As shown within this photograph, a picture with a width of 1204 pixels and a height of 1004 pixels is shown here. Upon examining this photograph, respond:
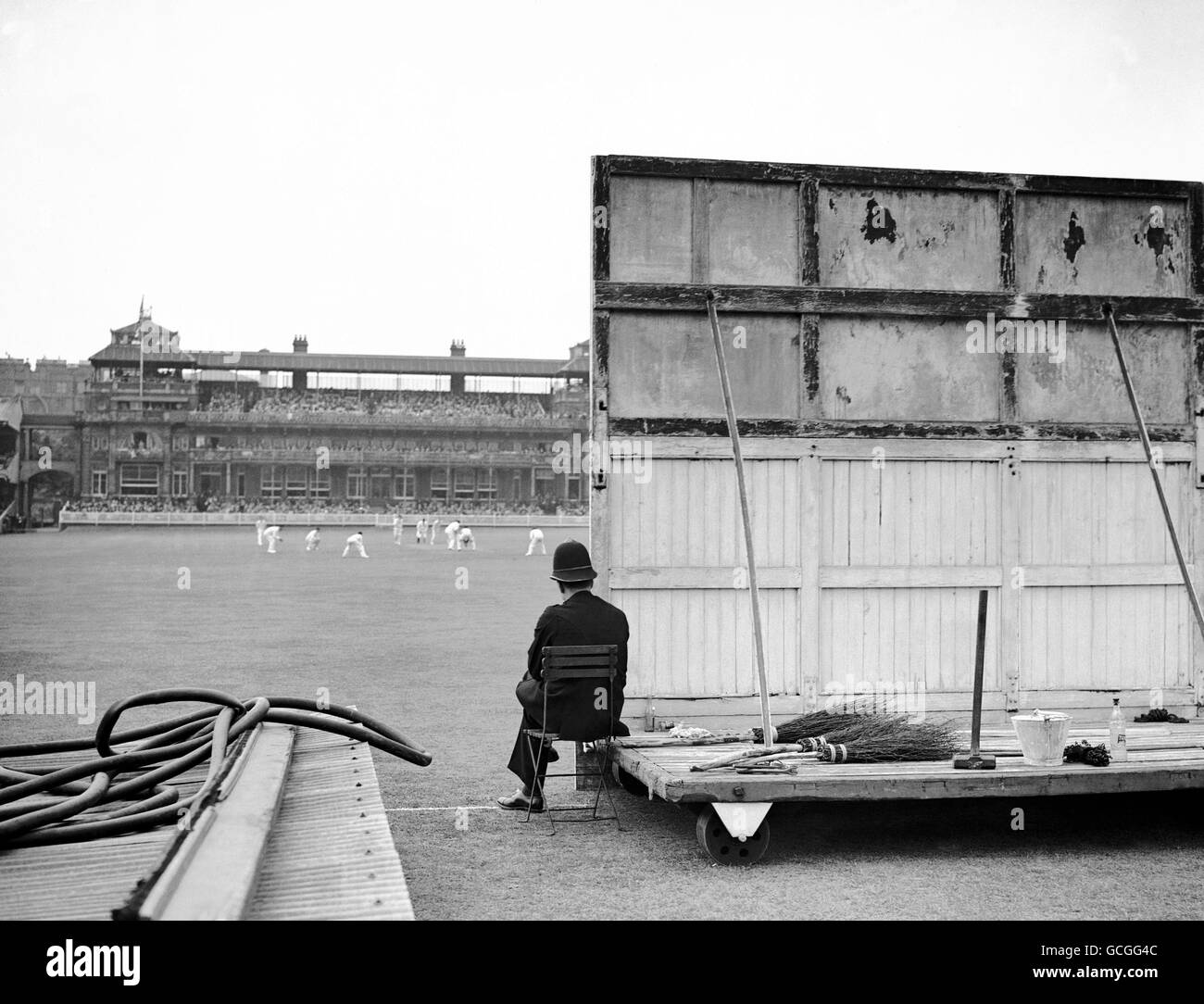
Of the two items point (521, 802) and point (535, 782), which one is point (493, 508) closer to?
point (521, 802)

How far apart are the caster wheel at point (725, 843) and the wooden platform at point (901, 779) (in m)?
0.21

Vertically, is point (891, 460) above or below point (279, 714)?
above

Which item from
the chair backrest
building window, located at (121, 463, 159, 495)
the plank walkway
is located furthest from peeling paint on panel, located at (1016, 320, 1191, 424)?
building window, located at (121, 463, 159, 495)

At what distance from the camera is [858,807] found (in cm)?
896

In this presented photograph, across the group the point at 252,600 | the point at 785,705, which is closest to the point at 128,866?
the point at 785,705

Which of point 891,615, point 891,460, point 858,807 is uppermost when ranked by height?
point 891,460

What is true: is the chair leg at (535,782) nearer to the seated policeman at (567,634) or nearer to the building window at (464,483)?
the seated policeman at (567,634)

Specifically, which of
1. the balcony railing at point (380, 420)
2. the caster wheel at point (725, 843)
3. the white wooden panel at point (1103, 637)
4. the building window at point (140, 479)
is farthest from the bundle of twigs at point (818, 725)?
the building window at point (140, 479)

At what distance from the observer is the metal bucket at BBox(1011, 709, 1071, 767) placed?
25.5 feet

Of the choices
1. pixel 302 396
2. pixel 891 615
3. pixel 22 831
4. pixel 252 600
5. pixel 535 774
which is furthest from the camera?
pixel 302 396

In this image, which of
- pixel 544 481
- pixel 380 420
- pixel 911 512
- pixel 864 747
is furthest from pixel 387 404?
pixel 864 747

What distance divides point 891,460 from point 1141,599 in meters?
2.27

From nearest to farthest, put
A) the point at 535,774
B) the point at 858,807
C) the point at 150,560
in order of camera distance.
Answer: the point at 535,774 → the point at 858,807 → the point at 150,560
